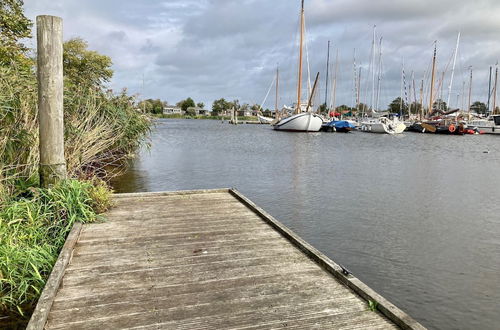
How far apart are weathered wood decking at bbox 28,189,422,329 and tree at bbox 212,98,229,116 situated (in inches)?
6541

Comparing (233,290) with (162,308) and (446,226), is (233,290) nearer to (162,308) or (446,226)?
(162,308)

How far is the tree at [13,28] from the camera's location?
15148mm

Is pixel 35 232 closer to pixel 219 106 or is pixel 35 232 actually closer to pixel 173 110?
pixel 219 106

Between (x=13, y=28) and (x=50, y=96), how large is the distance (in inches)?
537

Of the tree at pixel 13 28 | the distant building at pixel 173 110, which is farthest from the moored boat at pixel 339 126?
the distant building at pixel 173 110

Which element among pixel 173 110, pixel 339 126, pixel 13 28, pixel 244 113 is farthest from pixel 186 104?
pixel 13 28

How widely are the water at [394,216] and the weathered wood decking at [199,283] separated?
2.20 meters

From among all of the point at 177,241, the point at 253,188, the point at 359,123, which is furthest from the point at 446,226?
the point at 359,123

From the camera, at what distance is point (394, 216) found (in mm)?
10078

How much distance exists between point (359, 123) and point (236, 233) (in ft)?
222

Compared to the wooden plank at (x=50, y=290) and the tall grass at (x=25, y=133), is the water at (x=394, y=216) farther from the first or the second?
the tall grass at (x=25, y=133)

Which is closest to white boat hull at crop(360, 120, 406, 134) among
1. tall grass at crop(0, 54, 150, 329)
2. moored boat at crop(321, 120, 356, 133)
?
moored boat at crop(321, 120, 356, 133)

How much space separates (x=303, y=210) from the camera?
10258 millimetres

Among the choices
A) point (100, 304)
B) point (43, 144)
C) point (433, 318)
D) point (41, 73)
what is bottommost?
point (433, 318)
